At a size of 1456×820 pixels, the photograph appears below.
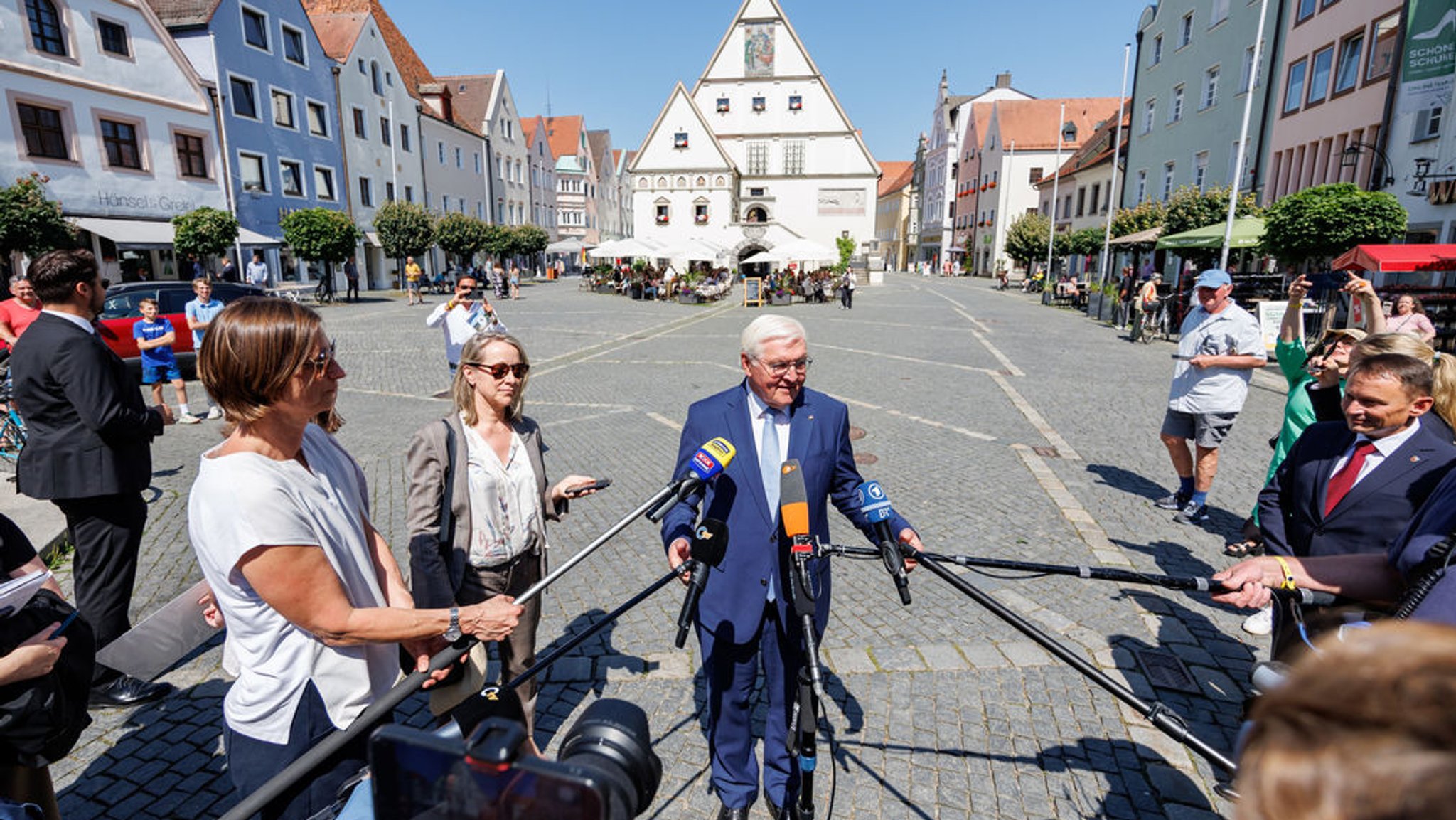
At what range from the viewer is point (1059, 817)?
10.0ft

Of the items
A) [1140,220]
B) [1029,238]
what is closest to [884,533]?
[1140,220]

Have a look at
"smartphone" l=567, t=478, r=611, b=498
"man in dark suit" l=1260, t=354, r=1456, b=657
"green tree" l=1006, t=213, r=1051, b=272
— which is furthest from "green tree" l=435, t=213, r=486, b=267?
"man in dark suit" l=1260, t=354, r=1456, b=657

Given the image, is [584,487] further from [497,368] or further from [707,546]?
[707,546]

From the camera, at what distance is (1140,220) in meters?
28.8

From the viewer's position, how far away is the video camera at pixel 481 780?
0.82 m

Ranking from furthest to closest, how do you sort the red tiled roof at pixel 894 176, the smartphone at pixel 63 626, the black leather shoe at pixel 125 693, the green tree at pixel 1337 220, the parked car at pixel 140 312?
1. the red tiled roof at pixel 894 176
2. the green tree at pixel 1337 220
3. the parked car at pixel 140 312
4. the black leather shoe at pixel 125 693
5. the smartphone at pixel 63 626

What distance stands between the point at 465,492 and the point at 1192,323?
20.7 ft

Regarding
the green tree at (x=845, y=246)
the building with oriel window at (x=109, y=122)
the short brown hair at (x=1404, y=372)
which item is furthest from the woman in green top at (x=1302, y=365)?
the green tree at (x=845, y=246)

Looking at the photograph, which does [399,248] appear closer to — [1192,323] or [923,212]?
[1192,323]

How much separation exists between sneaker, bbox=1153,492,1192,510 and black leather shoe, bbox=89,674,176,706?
25.2 ft

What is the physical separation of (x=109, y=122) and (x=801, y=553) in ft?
99.5

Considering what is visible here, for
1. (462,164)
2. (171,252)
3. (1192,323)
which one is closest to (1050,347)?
(1192,323)

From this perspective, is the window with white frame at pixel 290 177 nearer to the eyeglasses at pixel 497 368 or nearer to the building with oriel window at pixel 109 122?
the building with oriel window at pixel 109 122

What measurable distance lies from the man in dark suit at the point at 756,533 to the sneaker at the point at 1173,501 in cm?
502
